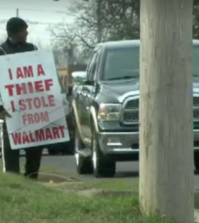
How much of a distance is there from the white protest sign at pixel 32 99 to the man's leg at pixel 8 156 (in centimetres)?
14

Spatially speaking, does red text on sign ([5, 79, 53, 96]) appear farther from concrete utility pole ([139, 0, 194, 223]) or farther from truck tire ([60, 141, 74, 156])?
truck tire ([60, 141, 74, 156])

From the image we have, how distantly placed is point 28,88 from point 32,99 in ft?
0.43

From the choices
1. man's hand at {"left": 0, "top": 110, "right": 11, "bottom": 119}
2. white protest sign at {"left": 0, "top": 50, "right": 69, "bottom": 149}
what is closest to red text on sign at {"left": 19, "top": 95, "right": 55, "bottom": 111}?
white protest sign at {"left": 0, "top": 50, "right": 69, "bottom": 149}

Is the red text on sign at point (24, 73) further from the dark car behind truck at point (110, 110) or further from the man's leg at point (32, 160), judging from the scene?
the dark car behind truck at point (110, 110)

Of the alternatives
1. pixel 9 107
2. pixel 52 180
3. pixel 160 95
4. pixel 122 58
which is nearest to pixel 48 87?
pixel 9 107

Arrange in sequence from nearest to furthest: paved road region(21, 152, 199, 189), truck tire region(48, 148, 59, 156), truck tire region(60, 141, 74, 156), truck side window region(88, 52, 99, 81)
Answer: paved road region(21, 152, 199, 189), truck side window region(88, 52, 99, 81), truck tire region(60, 141, 74, 156), truck tire region(48, 148, 59, 156)

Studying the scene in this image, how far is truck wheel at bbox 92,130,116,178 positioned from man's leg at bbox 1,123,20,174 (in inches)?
148

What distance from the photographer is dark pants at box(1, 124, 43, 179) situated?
10555mm

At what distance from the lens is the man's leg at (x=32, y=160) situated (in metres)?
10.6

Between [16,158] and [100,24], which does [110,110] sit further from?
[100,24]

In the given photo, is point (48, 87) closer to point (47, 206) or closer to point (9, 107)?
point (9, 107)

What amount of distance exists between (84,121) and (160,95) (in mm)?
8731

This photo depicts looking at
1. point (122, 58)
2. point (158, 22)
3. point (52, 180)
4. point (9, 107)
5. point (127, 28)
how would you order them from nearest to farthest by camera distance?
point (158, 22) < point (9, 107) < point (52, 180) < point (122, 58) < point (127, 28)

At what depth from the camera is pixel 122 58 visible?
1526 centimetres
